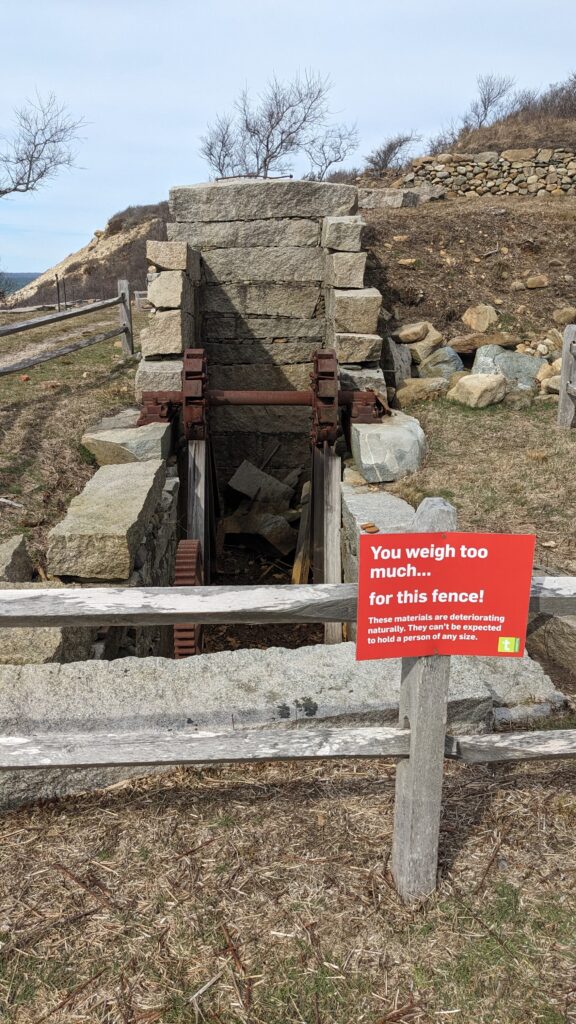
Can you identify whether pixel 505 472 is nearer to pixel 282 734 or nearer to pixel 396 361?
pixel 396 361

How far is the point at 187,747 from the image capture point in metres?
2.07

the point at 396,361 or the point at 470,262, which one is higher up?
the point at 470,262

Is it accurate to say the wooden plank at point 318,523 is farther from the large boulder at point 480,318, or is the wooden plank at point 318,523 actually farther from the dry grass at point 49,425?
the large boulder at point 480,318

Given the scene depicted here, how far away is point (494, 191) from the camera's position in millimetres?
16016

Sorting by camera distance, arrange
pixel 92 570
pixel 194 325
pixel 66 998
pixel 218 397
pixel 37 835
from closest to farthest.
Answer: pixel 66 998
pixel 37 835
pixel 92 570
pixel 218 397
pixel 194 325

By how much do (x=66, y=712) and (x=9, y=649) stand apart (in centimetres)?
57

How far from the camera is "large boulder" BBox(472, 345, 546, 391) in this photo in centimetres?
820

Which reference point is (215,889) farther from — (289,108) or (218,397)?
(289,108)

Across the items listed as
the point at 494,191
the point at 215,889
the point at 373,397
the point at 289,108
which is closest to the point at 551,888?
the point at 215,889

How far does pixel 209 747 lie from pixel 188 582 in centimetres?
239

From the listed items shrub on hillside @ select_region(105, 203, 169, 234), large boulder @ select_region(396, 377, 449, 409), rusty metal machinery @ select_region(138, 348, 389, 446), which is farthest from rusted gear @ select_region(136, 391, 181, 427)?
shrub on hillside @ select_region(105, 203, 169, 234)

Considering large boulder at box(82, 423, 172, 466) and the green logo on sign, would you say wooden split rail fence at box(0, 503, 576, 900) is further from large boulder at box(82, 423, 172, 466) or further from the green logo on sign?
large boulder at box(82, 423, 172, 466)

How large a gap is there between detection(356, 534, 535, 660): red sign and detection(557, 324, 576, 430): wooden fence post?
5.43 metres

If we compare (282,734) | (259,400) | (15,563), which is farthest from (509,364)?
(282,734)
